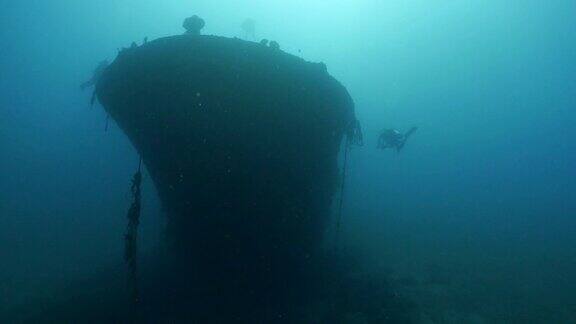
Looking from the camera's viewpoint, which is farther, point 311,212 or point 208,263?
point 311,212

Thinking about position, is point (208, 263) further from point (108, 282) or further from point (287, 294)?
point (108, 282)

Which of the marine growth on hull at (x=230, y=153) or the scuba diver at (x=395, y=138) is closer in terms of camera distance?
the marine growth on hull at (x=230, y=153)

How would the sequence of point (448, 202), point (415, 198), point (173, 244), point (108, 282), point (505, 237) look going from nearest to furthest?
point (173, 244)
point (108, 282)
point (505, 237)
point (448, 202)
point (415, 198)

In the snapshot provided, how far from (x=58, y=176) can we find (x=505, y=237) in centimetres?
6544

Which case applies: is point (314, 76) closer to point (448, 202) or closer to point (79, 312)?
point (79, 312)

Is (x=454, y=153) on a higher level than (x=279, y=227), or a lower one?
higher

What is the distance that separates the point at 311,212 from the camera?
41.9ft

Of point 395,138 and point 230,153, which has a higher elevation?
point 395,138

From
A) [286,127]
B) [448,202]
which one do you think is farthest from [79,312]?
[448,202]

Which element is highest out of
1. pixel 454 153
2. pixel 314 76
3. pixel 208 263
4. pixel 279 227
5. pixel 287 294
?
pixel 454 153

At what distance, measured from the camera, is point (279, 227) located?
11.6 m

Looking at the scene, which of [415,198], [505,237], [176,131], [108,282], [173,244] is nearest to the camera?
[176,131]

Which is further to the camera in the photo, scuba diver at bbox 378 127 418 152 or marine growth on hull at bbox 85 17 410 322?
scuba diver at bbox 378 127 418 152

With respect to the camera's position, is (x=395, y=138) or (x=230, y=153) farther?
(x=395, y=138)
